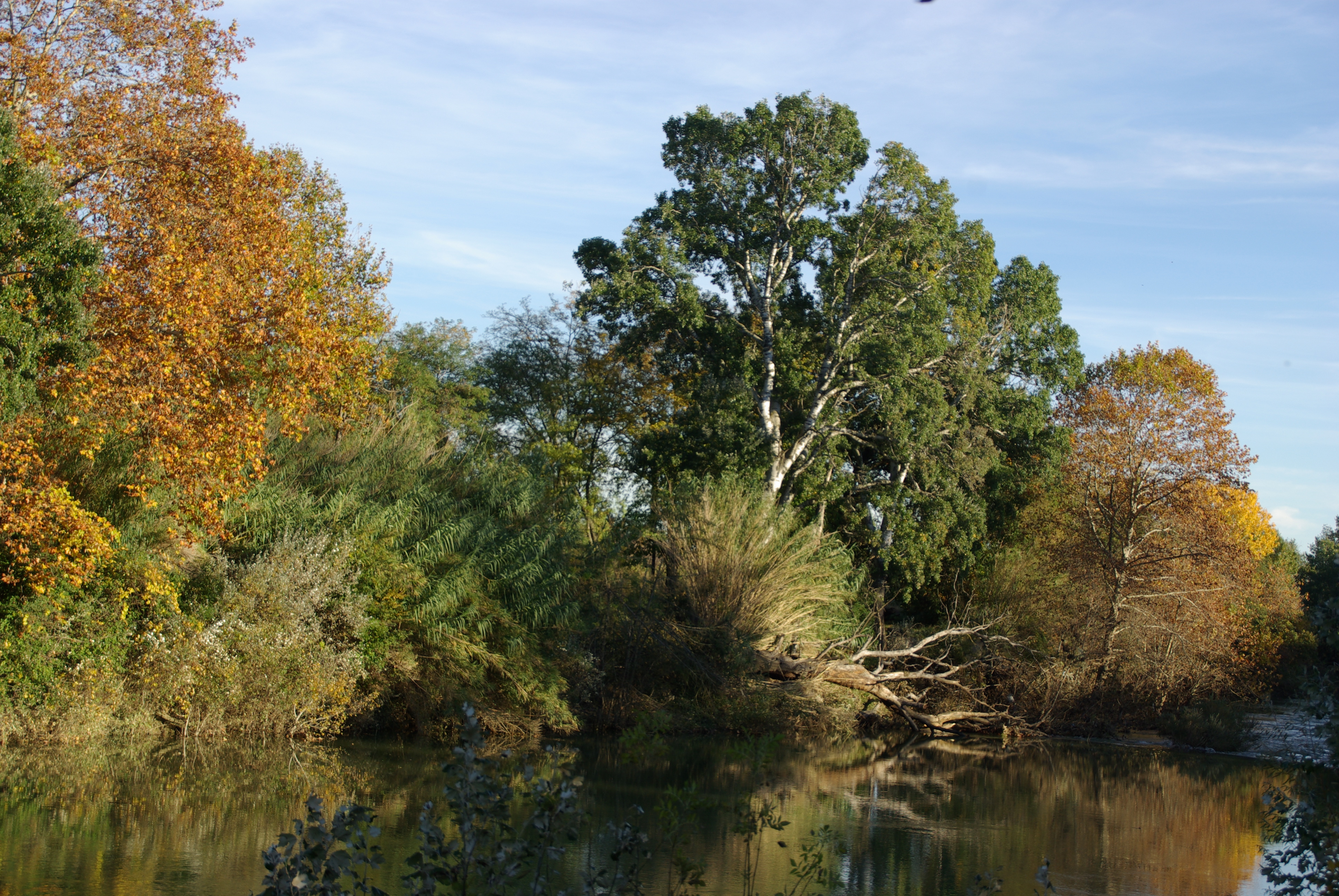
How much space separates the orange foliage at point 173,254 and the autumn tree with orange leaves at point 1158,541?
18.1 meters

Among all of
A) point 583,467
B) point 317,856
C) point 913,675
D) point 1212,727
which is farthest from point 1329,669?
point 583,467

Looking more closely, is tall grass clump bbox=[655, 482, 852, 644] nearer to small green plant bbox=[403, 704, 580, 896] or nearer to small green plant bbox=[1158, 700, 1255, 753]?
small green plant bbox=[1158, 700, 1255, 753]

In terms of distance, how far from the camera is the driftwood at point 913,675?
20594 mm

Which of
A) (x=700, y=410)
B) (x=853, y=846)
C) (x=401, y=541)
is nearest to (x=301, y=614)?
(x=401, y=541)

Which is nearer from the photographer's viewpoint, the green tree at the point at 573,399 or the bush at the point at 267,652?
the bush at the point at 267,652

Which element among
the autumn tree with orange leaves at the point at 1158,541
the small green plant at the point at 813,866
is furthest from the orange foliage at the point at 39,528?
the autumn tree with orange leaves at the point at 1158,541

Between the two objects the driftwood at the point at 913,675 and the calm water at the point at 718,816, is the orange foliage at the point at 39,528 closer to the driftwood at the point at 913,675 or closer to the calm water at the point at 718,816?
the calm water at the point at 718,816

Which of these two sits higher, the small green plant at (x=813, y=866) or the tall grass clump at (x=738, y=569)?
the tall grass clump at (x=738, y=569)

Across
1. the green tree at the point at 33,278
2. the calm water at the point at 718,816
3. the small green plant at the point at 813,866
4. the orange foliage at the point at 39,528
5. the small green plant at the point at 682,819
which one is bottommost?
the calm water at the point at 718,816

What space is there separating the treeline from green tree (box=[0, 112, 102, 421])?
2.3 inches

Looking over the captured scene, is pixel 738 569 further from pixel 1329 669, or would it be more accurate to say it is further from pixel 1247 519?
pixel 1247 519

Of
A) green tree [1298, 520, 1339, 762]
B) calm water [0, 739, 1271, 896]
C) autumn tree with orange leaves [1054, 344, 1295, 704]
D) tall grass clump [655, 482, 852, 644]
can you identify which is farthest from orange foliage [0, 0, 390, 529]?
autumn tree with orange leaves [1054, 344, 1295, 704]

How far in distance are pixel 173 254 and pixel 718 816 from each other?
9682 millimetres

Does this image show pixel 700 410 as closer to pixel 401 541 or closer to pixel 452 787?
pixel 401 541
